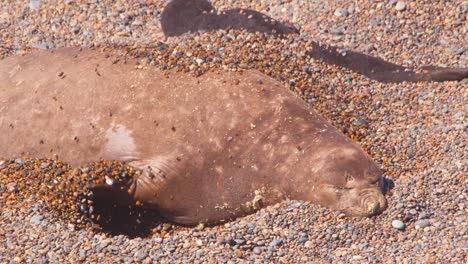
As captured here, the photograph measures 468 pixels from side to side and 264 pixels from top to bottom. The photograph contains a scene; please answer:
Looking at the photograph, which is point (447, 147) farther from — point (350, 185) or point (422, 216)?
point (350, 185)

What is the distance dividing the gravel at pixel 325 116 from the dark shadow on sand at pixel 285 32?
0.32 ft

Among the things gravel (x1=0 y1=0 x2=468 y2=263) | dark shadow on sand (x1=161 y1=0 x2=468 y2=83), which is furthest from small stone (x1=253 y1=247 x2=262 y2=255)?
dark shadow on sand (x1=161 y1=0 x2=468 y2=83)

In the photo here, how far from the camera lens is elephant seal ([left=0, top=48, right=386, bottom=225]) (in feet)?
16.6

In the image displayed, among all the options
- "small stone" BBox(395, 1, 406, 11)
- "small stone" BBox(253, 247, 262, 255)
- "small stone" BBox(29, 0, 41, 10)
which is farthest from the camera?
"small stone" BBox(29, 0, 41, 10)

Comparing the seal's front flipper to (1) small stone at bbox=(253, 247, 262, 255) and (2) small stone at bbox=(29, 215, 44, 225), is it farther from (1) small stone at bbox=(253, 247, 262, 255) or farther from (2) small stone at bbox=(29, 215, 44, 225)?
(1) small stone at bbox=(253, 247, 262, 255)

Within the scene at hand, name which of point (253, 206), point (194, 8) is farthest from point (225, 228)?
point (194, 8)

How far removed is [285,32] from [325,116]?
1.23 m

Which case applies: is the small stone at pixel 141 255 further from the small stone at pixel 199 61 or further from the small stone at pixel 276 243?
the small stone at pixel 199 61

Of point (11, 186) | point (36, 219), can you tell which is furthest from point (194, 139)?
point (11, 186)

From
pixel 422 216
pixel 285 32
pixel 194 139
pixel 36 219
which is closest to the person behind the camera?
pixel 422 216

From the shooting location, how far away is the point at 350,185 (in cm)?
496

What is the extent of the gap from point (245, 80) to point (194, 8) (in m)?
1.74

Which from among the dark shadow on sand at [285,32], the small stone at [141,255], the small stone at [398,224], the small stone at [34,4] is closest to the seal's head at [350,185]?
the small stone at [398,224]

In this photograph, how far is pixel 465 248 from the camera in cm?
447
